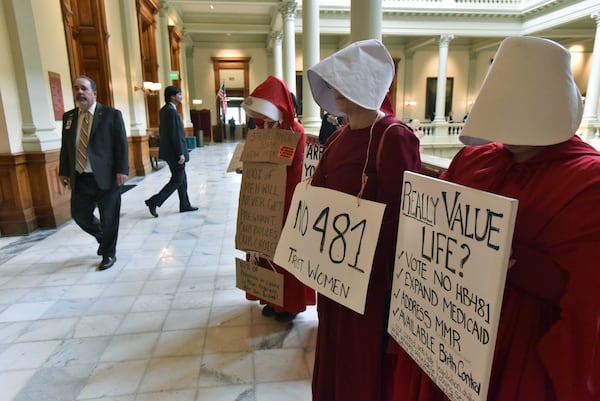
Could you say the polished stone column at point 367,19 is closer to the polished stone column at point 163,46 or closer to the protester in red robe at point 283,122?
the protester in red robe at point 283,122

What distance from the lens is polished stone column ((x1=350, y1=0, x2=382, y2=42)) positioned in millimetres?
3018

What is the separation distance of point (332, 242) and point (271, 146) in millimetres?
983

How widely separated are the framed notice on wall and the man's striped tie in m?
2.28

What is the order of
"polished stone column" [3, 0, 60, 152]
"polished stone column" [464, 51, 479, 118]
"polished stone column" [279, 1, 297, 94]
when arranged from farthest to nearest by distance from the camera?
"polished stone column" [464, 51, 479, 118], "polished stone column" [279, 1, 297, 94], "polished stone column" [3, 0, 60, 152]

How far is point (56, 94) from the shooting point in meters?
4.95

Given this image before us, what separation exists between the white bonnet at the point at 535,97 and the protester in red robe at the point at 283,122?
51.8 inches

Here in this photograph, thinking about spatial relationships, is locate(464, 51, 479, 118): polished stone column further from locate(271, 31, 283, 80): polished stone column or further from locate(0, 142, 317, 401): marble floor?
locate(0, 142, 317, 401): marble floor

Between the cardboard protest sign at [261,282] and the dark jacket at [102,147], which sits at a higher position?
the dark jacket at [102,147]

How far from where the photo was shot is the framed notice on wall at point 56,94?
15.9ft

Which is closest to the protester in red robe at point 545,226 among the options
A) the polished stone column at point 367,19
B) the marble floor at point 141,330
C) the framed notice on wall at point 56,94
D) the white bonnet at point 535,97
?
the white bonnet at point 535,97

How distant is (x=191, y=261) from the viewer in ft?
11.5

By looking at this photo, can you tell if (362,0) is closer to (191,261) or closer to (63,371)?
(191,261)

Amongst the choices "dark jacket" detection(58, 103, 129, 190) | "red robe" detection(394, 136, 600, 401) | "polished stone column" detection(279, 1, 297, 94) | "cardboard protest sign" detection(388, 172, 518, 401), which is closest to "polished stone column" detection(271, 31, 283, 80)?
"polished stone column" detection(279, 1, 297, 94)

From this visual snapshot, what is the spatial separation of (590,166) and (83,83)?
131 inches
